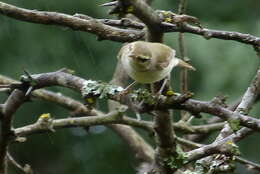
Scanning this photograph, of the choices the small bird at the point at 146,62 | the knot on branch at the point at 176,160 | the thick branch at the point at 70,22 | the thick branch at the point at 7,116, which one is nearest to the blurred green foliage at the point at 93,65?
the thick branch at the point at 7,116

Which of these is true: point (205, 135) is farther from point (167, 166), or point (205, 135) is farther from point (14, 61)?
point (14, 61)

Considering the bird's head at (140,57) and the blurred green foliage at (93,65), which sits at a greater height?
the bird's head at (140,57)

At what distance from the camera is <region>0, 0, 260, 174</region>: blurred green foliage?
22.7 feet

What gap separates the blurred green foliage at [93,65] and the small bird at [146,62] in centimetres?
A: 347

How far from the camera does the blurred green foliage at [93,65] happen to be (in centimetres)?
692

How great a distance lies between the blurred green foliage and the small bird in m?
3.47

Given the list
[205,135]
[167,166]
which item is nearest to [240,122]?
[167,166]

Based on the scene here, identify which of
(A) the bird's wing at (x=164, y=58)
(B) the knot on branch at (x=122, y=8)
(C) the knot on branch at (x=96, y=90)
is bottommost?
(C) the knot on branch at (x=96, y=90)

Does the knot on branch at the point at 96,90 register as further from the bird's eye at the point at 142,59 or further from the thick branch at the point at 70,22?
the bird's eye at the point at 142,59

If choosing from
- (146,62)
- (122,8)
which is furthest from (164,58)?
(122,8)

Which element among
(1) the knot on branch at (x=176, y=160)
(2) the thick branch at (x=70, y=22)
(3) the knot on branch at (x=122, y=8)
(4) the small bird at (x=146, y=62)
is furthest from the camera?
(4) the small bird at (x=146, y=62)

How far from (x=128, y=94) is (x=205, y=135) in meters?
1.55

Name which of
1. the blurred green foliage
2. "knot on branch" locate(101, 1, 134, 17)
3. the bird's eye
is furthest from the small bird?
the blurred green foliage

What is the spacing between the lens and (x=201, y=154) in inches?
104
